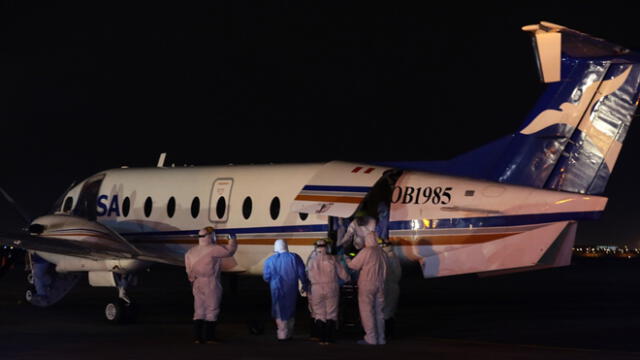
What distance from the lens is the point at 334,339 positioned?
18.7 metres

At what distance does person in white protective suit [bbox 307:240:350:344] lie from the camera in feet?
60.6

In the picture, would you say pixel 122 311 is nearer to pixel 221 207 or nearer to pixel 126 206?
pixel 221 207

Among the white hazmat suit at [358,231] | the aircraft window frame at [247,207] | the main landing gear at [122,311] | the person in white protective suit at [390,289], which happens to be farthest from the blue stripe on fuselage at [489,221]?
the main landing gear at [122,311]

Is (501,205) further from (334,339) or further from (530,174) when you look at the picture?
(334,339)

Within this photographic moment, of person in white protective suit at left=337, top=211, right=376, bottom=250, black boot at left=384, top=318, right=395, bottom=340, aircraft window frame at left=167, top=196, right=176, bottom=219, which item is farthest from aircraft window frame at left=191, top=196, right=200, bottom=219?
black boot at left=384, top=318, right=395, bottom=340

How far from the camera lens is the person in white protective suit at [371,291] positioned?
722 inches

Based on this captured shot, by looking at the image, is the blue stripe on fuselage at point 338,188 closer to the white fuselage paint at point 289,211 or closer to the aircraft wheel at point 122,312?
the white fuselage paint at point 289,211

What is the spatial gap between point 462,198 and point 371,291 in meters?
3.33

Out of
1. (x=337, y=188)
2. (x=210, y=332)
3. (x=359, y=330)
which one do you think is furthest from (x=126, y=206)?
(x=210, y=332)

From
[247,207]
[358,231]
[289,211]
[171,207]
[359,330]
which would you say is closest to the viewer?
[359,330]

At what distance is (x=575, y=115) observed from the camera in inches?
816

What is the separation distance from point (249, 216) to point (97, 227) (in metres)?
3.39

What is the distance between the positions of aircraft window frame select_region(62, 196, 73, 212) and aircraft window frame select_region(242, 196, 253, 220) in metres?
6.66

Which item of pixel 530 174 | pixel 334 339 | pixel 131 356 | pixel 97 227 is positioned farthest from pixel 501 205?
pixel 97 227
